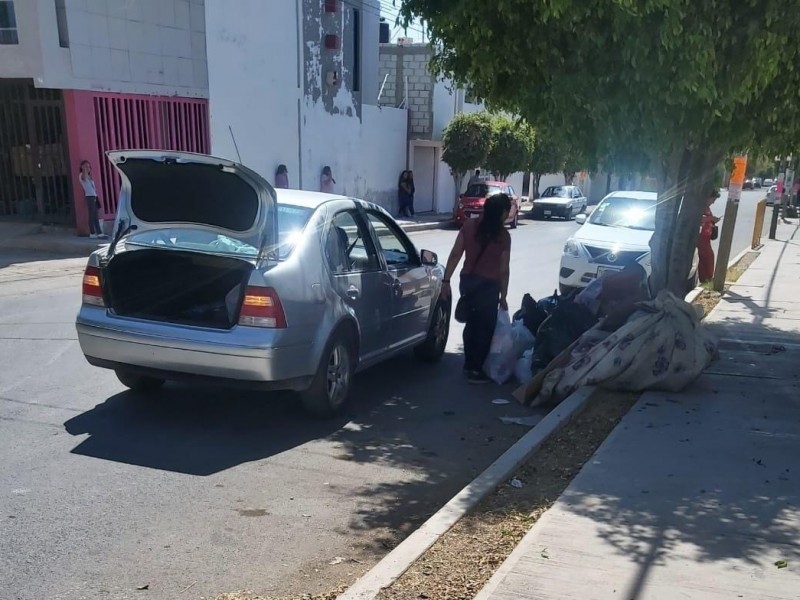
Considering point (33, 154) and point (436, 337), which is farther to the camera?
point (33, 154)

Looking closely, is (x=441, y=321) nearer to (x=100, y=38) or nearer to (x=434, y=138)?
(x=100, y=38)

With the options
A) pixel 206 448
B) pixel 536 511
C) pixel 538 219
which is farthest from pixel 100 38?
pixel 538 219

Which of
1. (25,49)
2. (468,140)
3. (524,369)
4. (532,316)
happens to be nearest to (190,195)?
(524,369)

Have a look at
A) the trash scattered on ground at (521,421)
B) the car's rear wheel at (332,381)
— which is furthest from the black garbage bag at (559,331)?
the car's rear wheel at (332,381)

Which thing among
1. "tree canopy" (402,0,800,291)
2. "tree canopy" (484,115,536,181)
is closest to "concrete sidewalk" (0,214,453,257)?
"tree canopy" (402,0,800,291)

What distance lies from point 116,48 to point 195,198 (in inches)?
519

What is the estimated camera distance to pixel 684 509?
4254 mm

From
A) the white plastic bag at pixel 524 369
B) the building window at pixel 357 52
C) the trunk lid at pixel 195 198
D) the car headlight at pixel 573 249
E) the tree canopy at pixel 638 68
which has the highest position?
the building window at pixel 357 52

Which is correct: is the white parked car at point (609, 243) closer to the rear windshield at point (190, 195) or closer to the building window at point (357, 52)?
the rear windshield at point (190, 195)

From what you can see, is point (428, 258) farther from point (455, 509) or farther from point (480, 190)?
point (480, 190)

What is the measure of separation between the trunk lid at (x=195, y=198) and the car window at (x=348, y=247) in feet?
2.07

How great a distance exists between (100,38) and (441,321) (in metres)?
12.4

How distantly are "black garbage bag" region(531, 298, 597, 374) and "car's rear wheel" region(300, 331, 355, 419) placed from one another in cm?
202

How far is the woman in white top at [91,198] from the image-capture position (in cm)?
1600
